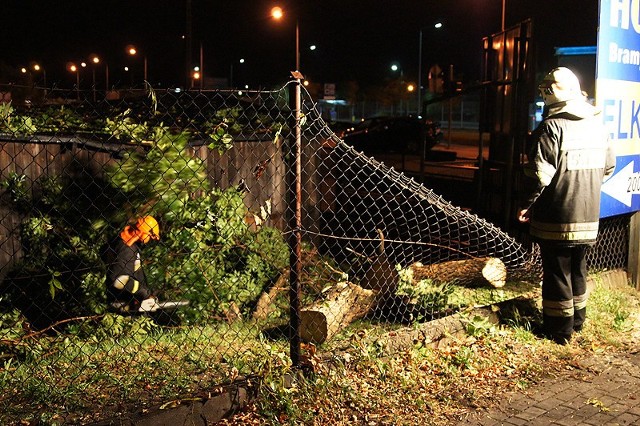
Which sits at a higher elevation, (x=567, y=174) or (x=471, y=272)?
(x=567, y=174)

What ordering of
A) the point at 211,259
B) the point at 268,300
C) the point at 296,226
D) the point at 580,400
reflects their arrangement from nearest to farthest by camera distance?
the point at 296,226 → the point at 580,400 → the point at 211,259 → the point at 268,300

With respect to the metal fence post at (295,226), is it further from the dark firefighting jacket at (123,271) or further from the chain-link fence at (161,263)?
the dark firefighting jacket at (123,271)

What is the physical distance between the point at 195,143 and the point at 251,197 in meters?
1.10

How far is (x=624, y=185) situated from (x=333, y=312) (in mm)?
3041

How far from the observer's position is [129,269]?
560 centimetres

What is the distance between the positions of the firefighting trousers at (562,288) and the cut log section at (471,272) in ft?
3.77

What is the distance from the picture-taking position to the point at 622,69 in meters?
6.23

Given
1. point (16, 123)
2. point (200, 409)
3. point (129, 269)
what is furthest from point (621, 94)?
point (16, 123)

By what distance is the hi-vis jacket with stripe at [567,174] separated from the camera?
205 inches

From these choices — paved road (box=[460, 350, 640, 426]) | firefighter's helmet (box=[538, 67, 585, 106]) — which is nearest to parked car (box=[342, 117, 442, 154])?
firefighter's helmet (box=[538, 67, 585, 106])

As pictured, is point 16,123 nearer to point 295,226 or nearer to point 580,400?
point 295,226

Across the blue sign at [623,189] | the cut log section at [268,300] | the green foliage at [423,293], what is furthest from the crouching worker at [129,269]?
the blue sign at [623,189]

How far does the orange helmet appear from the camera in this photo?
5.53 meters

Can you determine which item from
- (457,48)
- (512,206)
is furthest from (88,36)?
(512,206)
